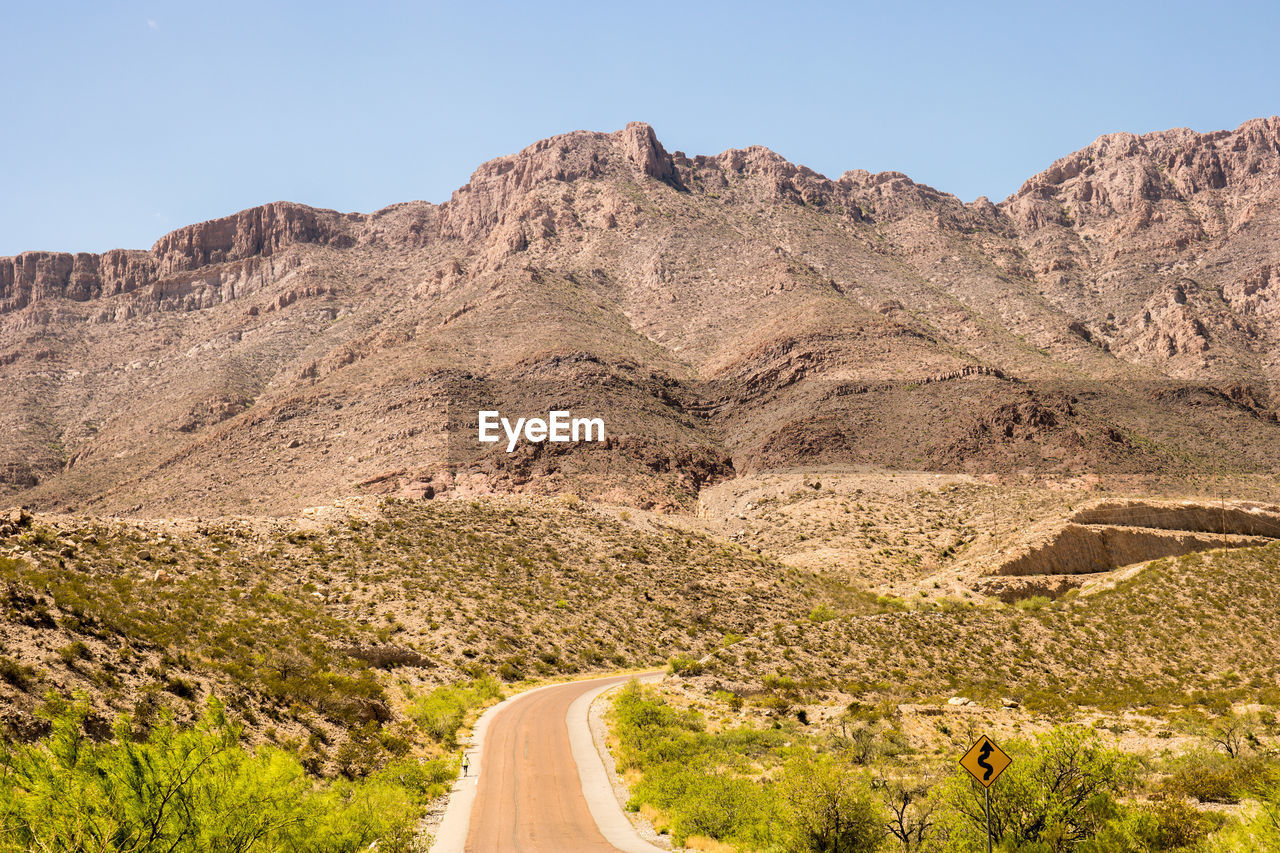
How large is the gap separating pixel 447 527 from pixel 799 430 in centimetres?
3953

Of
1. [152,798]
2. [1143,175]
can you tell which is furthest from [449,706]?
[1143,175]

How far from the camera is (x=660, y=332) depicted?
338 ft

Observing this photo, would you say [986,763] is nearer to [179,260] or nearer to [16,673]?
[16,673]

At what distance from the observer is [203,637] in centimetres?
2439

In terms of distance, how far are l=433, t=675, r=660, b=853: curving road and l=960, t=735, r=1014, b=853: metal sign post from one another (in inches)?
291

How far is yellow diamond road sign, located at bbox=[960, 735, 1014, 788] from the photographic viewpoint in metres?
12.6

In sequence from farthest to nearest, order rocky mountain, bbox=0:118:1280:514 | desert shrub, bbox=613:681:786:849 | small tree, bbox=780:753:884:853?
rocky mountain, bbox=0:118:1280:514 → desert shrub, bbox=613:681:786:849 → small tree, bbox=780:753:884:853

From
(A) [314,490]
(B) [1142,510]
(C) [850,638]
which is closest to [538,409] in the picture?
(A) [314,490]

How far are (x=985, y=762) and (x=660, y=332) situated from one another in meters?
92.0

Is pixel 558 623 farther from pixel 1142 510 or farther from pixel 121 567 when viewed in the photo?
pixel 1142 510

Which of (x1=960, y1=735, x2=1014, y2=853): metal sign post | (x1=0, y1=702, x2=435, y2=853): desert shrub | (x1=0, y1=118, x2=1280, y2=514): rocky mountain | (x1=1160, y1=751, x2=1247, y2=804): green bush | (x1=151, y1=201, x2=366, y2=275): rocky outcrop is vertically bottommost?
(x1=1160, y1=751, x2=1247, y2=804): green bush

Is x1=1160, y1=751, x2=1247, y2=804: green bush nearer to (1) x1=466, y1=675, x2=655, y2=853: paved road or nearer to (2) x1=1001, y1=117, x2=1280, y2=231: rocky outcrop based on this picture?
(1) x1=466, y1=675, x2=655, y2=853: paved road

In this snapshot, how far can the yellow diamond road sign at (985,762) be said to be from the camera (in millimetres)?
12552

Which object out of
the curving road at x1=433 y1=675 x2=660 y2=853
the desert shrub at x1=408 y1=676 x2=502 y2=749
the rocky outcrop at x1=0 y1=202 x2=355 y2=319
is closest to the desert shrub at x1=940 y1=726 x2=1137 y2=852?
the curving road at x1=433 y1=675 x2=660 y2=853
